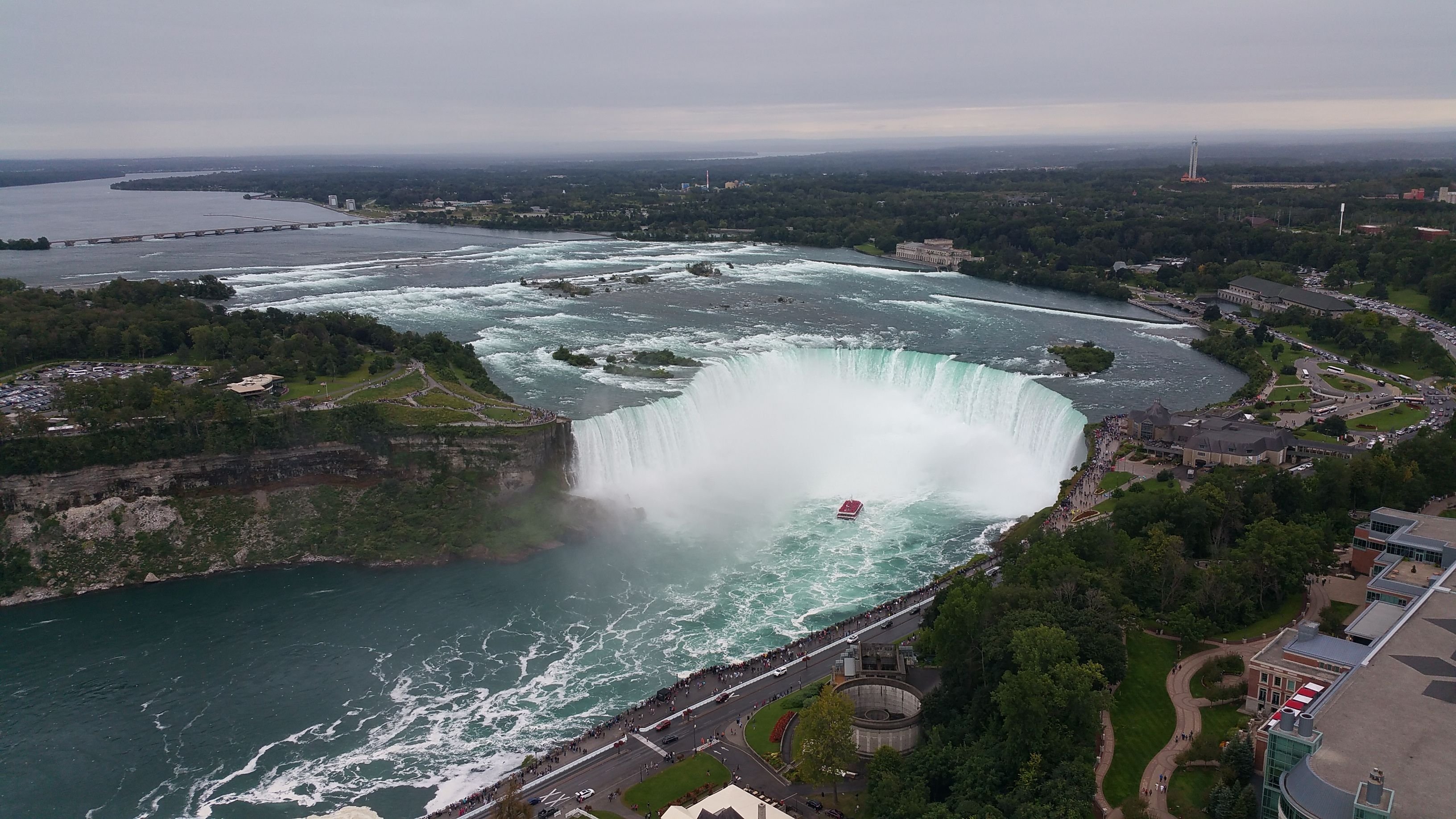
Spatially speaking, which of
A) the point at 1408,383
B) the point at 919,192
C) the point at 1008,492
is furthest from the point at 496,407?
the point at 919,192

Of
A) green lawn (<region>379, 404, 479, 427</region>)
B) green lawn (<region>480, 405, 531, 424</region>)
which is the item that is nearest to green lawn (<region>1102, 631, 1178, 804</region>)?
green lawn (<region>480, 405, 531, 424</region>)

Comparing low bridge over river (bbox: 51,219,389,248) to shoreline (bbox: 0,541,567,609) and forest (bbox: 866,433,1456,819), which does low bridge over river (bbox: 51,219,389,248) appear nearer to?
shoreline (bbox: 0,541,567,609)

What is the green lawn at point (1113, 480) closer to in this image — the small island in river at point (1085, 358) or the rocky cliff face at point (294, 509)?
the small island in river at point (1085, 358)

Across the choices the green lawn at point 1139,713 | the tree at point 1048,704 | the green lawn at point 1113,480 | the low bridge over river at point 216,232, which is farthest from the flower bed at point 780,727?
the low bridge over river at point 216,232

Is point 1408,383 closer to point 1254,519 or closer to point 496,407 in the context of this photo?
point 1254,519

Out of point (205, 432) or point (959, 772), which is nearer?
point (959, 772)

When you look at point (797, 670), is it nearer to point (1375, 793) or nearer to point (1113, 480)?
point (1375, 793)

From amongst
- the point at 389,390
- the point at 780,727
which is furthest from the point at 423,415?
the point at 780,727
